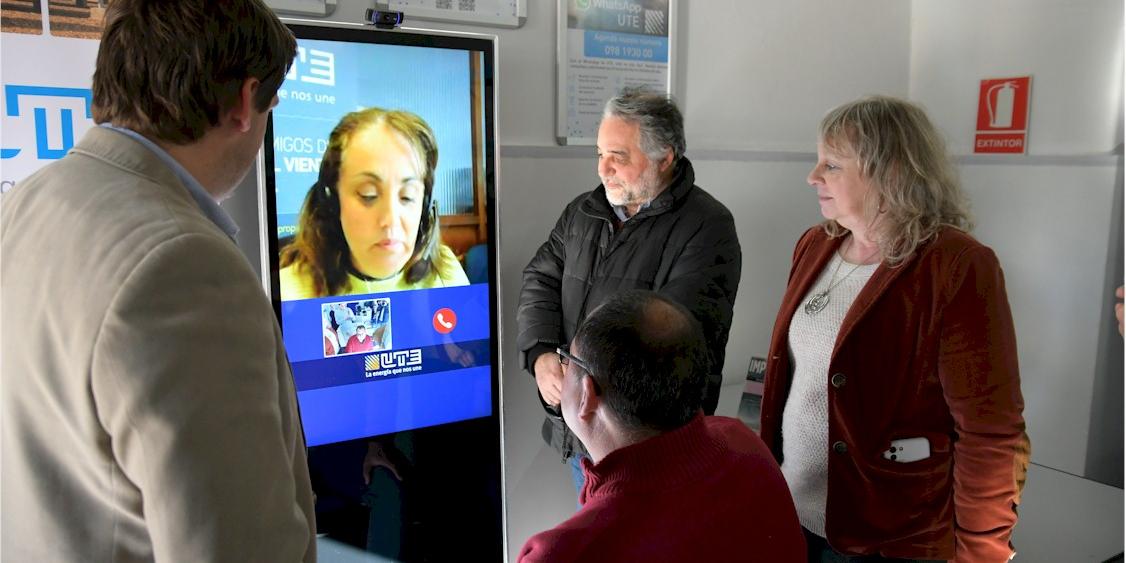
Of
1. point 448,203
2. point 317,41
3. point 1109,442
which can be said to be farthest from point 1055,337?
point 317,41

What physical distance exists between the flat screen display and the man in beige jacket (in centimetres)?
117

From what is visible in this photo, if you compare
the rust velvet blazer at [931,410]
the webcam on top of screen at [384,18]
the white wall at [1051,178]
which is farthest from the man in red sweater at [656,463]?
the white wall at [1051,178]

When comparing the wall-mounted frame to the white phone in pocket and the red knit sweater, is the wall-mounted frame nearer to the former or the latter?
the white phone in pocket

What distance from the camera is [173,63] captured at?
1.01m

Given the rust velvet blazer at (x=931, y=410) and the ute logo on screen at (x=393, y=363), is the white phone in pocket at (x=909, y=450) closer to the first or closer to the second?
the rust velvet blazer at (x=931, y=410)

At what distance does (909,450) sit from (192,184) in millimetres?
1480

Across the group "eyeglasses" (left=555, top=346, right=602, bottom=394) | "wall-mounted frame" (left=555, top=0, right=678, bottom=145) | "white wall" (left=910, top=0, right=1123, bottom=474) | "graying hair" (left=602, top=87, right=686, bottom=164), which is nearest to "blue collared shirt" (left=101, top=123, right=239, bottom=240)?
"eyeglasses" (left=555, top=346, right=602, bottom=394)

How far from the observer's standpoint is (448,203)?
2455 millimetres

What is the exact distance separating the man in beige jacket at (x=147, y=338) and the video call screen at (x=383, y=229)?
1167mm

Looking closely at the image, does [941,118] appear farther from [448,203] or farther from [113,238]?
[113,238]

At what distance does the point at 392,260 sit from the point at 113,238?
1.49 metres

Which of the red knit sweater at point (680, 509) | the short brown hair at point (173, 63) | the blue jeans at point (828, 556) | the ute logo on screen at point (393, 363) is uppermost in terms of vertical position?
A: the short brown hair at point (173, 63)

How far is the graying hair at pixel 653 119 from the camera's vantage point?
8.14ft

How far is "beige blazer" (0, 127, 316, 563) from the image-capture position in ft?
2.84
